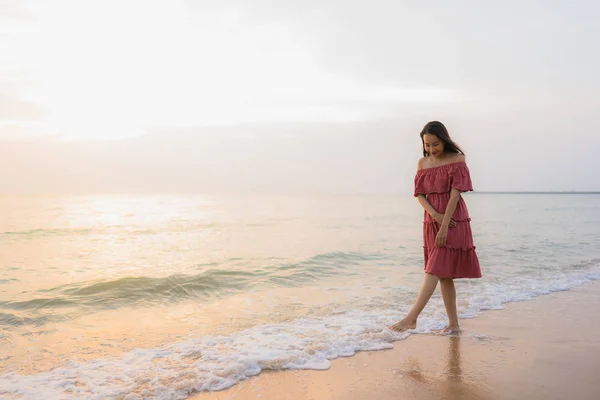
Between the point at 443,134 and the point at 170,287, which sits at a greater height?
the point at 443,134

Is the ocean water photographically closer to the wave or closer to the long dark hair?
the wave

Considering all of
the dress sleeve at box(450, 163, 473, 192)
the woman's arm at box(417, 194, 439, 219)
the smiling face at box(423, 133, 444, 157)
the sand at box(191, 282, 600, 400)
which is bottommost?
the sand at box(191, 282, 600, 400)

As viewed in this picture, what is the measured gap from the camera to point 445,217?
4484 millimetres

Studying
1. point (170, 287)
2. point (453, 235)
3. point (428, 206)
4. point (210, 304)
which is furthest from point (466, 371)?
point (170, 287)

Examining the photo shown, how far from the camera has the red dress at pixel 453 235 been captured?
4457 mm

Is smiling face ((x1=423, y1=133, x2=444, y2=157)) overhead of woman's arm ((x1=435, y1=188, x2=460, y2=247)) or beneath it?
overhead

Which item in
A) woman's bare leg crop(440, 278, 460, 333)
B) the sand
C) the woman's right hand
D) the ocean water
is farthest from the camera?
woman's bare leg crop(440, 278, 460, 333)

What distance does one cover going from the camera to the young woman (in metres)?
4.46

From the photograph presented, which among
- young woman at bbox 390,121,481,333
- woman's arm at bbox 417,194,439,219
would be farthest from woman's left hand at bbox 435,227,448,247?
woman's arm at bbox 417,194,439,219

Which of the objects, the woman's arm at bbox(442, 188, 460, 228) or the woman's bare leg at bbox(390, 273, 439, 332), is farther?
the woman's bare leg at bbox(390, 273, 439, 332)

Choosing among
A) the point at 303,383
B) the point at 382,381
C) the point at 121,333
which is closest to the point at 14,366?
the point at 121,333

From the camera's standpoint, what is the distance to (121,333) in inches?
213

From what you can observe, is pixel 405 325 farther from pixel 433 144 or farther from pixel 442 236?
pixel 433 144

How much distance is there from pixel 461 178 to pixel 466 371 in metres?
1.72
